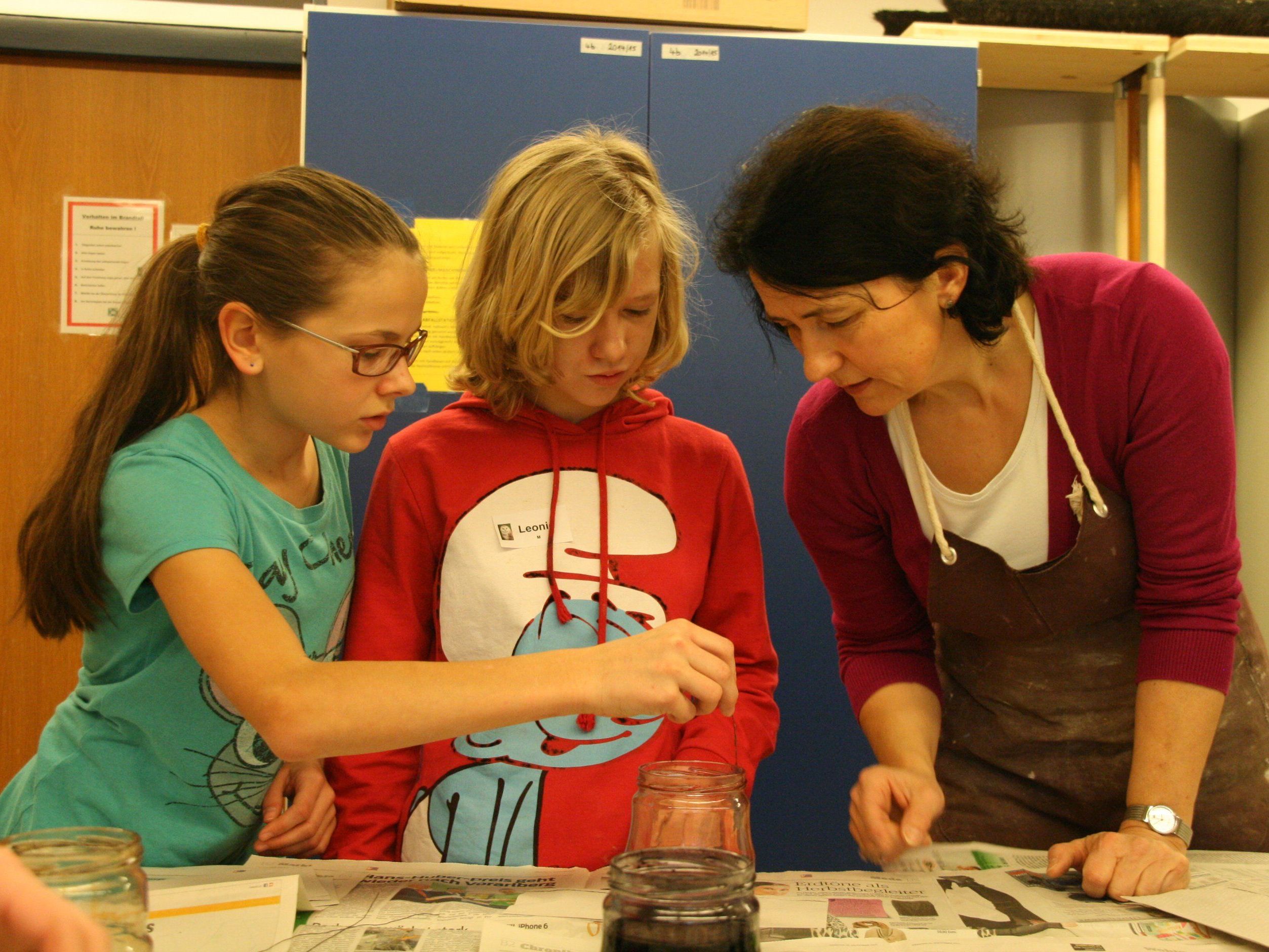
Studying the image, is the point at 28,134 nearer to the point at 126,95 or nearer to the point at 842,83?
the point at 126,95

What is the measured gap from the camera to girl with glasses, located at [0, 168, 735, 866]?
86 cm

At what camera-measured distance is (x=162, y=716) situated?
1007mm

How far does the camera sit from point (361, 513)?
185cm

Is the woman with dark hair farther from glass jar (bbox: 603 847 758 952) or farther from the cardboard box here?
the cardboard box

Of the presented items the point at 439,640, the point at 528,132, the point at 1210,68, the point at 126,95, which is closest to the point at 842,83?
the point at 528,132

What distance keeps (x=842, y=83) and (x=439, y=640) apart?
1373 mm

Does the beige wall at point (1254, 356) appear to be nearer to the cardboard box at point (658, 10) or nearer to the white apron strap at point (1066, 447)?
the cardboard box at point (658, 10)

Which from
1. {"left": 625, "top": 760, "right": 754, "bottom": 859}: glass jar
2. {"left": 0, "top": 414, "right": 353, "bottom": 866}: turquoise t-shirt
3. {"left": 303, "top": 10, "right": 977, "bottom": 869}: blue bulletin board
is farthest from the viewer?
{"left": 303, "top": 10, "right": 977, "bottom": 869}: blue bulletin board

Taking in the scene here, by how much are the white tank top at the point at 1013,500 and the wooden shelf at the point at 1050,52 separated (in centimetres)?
123

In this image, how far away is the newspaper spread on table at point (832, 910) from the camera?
0.79 m

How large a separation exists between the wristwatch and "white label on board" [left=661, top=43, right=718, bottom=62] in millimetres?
1469

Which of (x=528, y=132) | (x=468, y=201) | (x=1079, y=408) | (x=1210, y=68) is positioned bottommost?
(x=1079, y=408)

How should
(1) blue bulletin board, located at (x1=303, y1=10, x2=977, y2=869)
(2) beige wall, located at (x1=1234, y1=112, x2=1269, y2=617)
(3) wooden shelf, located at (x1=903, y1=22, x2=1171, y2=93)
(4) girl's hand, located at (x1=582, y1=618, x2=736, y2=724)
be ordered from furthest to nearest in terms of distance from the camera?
(2) beige wall, located at (x1=1234, y1=112, x2=1269, y2=617)
(3) wooden shelf, located at (x1=903, y1=22, x2=1171, y2=93)
(1) blue bulletin board, located at (x1=303, y1=10, x2=977, y2=869)
(4) girl's hand, located at (x1=582, y1=618, x2=736, y2=724)

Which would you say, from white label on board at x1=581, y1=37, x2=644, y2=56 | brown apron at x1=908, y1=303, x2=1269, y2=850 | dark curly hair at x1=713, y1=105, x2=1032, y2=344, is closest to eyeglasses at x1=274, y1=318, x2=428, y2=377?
dark curly hair at x1=713, y1=105, x2=1032, y2=344
